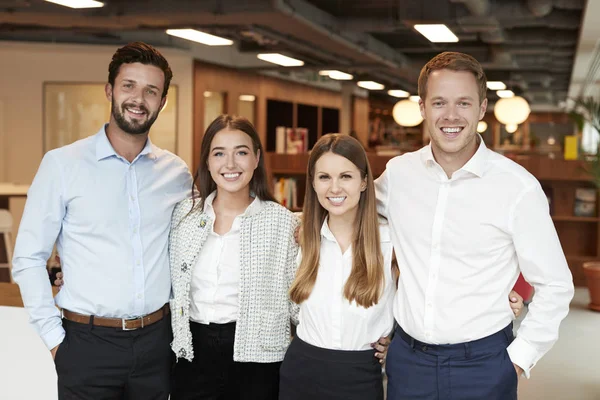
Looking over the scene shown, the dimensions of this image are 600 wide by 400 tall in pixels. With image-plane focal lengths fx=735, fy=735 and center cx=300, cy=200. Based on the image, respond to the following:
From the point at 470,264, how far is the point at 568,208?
7.49 meters

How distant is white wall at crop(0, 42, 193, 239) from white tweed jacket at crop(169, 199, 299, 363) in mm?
8975

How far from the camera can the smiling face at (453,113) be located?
2357 mm

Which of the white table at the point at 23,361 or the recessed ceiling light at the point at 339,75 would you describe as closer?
the white table at the point at 23,361

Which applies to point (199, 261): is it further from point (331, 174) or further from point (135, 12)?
point (135, 12)

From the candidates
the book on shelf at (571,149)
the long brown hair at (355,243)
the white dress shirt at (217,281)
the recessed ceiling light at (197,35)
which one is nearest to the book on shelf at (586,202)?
the book on shelf at (571,149)

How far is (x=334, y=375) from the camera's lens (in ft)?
8.04

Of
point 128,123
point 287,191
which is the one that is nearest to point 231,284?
point 128,123

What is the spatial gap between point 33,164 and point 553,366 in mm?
8419

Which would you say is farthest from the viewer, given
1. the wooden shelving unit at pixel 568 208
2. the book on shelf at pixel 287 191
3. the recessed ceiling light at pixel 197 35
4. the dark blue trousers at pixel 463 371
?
the book on shelf at pixel 287 191

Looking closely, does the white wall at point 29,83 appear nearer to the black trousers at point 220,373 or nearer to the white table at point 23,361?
the white table at point 23,361

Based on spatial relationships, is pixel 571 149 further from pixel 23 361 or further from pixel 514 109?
pixel 23 361

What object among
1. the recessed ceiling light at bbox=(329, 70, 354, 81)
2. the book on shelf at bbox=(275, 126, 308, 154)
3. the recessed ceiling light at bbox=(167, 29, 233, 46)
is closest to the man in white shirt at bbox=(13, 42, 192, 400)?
the recessed ceiling light at bbox=(167, 29, 233, 46)

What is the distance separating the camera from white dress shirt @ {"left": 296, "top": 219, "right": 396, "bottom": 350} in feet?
Answer: 8.14

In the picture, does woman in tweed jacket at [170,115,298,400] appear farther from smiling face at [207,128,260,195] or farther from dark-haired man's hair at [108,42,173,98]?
dark-haired man's hair at [108,42,173,98]
